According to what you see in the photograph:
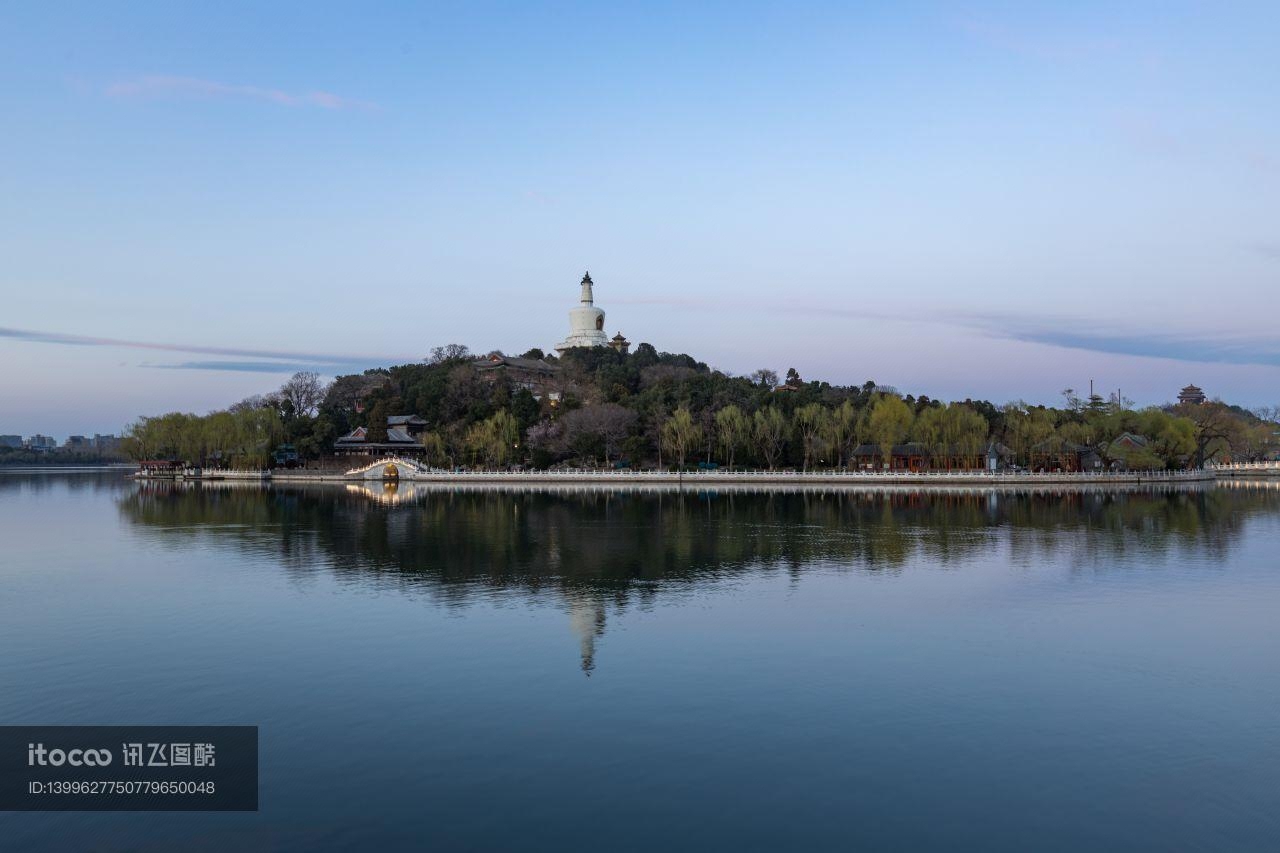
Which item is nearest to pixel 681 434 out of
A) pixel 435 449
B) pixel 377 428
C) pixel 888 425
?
pixel 888 425

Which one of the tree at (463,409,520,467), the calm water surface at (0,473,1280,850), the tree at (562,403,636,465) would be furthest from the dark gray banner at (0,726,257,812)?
the tree at (463,409,520,467)

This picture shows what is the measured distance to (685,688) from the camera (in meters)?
14.1

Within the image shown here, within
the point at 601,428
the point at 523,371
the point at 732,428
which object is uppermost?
the point at 523,371

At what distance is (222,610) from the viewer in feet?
67.8

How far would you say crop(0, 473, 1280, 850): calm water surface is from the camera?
9.59 m

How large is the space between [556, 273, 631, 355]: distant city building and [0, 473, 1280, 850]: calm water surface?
85.1 m

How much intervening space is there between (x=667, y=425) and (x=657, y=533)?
134 ft

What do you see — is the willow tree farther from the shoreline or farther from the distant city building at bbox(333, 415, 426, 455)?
the distant city building at bbox(333, 415, 426, 455)

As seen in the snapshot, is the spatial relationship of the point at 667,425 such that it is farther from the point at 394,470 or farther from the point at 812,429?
the point at 394,470

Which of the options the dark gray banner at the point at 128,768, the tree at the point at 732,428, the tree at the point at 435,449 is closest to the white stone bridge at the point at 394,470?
the tree at the point at 435,449

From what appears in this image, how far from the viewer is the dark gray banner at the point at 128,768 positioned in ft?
33.2

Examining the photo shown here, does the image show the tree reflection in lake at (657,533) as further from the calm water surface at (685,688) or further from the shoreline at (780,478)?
the shoreline at (780,478)

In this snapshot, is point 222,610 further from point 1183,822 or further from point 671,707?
point 1183,822

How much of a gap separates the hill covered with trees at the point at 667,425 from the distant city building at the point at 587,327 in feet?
32.0
